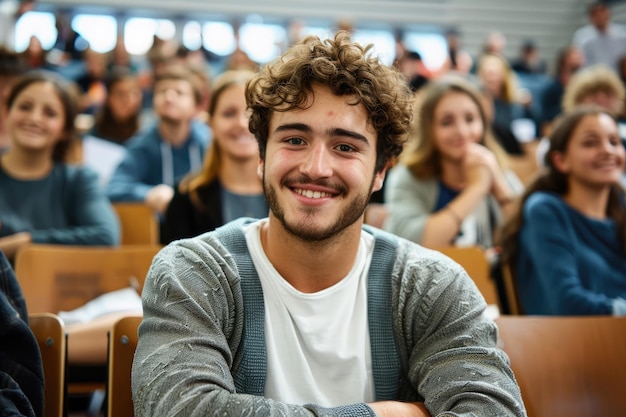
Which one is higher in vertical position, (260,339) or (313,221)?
(313,221)

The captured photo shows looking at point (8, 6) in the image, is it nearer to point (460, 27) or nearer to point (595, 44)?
point (460, 27)

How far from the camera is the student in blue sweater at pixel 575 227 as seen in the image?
2.26m

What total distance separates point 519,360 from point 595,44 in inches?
254

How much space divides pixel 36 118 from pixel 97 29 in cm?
662

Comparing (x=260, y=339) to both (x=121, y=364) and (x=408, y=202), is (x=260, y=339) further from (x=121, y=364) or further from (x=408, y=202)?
(x=408, y=202)

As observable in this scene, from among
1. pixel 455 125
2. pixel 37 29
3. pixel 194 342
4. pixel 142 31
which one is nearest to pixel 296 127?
pixel 194 342

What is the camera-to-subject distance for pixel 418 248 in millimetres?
1517

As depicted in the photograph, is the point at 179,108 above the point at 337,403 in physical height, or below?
above

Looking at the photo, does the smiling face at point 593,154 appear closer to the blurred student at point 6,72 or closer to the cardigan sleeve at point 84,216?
the cardigan sleeve at point 84,216

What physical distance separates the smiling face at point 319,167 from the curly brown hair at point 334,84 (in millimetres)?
22

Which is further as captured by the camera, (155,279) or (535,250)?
(535,250)

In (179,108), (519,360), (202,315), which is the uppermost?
(179,108)

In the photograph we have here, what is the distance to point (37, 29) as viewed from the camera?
328 inches

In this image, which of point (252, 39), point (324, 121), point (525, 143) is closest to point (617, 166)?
point (324, 121)
